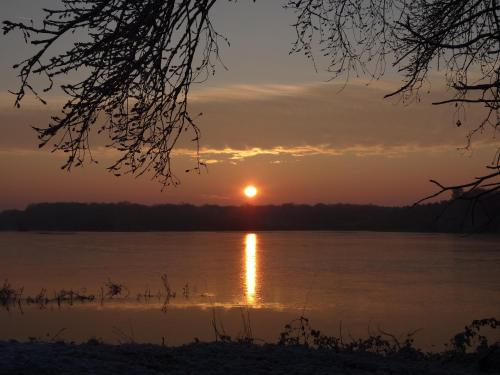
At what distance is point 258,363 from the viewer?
678 centimetres

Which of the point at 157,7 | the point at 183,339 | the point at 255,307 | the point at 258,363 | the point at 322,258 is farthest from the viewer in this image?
the point at 322,258

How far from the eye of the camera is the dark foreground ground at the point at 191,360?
5984 millimetres

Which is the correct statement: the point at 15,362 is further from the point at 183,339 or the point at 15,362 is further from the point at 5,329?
the point at 5,329

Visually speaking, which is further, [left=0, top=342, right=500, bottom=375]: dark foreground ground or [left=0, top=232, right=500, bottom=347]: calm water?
[left=0, top=232, right=500, bottom=347]: calm water

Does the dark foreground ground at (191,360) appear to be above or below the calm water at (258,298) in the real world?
above

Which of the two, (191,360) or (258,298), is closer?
(191,360)

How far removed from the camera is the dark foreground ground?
19.6ft

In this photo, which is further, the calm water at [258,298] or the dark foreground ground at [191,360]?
the calm water at [258,298]

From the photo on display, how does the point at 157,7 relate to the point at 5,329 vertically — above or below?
above

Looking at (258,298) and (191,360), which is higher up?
(191,360)

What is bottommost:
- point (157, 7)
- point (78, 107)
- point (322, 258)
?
point (322, 258)

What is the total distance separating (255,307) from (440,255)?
40.5 meters

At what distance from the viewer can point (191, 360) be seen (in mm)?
6766

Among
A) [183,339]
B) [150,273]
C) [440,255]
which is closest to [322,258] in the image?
[440,255]
